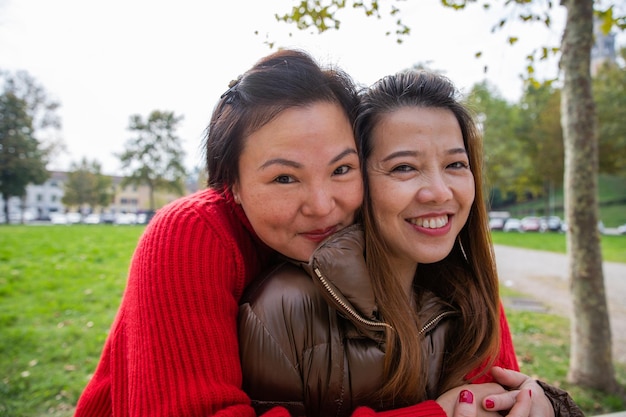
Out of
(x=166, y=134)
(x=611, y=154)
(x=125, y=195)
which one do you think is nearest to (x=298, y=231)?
(x=611, y=154)

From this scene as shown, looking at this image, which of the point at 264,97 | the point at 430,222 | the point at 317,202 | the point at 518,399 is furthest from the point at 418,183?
the point at 518,399

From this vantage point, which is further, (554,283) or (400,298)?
(554,283)

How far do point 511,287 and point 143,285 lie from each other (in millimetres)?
10872

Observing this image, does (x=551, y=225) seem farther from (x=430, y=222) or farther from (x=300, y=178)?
(x=300, y=178)

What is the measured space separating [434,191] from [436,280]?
0.67 meters

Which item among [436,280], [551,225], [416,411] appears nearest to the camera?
[416,411]

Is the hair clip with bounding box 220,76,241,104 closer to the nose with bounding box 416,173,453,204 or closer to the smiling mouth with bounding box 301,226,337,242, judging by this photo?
the smiling mouth with bounding box 301,226,337,242

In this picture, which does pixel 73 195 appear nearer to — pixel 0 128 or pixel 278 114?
pixel 0 128

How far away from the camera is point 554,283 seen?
37.3 ft

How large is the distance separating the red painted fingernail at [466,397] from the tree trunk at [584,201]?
363cm

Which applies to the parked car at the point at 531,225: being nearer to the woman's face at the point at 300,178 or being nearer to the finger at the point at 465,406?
the finger at the point at 465,406

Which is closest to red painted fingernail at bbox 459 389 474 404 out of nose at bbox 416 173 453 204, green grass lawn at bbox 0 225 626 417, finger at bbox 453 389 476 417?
finger at bbox 453 389 476 417

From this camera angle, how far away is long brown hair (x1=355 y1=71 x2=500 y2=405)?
1.79 meters

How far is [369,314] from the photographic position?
68.2 inches
